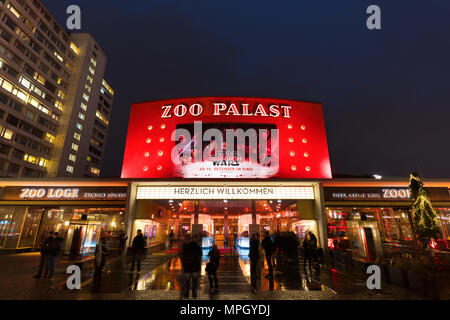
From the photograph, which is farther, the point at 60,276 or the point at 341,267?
A: the point at 341,267

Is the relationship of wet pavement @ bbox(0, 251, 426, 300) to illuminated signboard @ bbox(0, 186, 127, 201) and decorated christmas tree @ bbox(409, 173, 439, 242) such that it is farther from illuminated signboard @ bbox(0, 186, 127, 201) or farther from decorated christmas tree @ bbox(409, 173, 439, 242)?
decorated christmas tree @ bbox(409, 173, 439, 242)

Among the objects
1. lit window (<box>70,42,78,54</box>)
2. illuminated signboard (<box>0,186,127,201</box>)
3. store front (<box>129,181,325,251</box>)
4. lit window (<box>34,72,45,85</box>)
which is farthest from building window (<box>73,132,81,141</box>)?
store front (<box>129,181,325,251</box>)

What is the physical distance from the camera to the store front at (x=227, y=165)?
1822 centimetres

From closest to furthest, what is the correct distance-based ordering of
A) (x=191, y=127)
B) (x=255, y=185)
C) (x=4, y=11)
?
(x=255, y=185) → (x=191, y=127) → (x=4, y=11)

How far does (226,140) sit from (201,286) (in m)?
13.4

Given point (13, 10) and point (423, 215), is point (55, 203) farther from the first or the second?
point (13, 10)

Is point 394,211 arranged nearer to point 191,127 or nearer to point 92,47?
point 191,127

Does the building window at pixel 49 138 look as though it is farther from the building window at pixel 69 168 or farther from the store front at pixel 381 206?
the store front at pixel 381 206

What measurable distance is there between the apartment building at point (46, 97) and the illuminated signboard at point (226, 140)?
3889cm

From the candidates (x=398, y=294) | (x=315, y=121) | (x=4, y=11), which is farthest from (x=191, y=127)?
(x=4, y=11)

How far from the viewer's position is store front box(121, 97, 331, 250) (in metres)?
18.2

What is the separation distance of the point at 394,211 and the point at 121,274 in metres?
21.9

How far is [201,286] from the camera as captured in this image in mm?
8406

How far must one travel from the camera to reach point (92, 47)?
63781mm
